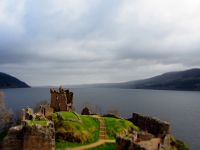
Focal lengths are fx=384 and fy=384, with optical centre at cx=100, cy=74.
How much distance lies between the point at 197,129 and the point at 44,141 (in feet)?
334

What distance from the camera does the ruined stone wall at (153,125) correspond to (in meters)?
49.2

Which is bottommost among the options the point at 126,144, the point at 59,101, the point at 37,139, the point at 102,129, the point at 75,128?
the point at 126,144

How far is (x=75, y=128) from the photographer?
4412 centimetres

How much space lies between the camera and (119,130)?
152ft

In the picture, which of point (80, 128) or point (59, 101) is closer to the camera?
point (80, 128)

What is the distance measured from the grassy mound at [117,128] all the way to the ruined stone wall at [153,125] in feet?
9.61

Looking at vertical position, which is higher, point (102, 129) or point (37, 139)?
point (37, 139)

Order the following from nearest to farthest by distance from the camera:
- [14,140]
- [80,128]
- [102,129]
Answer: [14,140]
[80,128]
[102,129]

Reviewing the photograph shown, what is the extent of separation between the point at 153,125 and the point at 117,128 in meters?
6.03

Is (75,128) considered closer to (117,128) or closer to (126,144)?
(117,128)

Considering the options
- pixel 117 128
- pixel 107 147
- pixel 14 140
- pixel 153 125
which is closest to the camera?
pixel 14 140

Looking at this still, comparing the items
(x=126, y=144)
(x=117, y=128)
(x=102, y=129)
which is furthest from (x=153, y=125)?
(x=126, y=144)

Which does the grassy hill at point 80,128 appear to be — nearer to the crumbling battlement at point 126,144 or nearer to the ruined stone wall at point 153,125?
the ruined stone wall at point 153,125

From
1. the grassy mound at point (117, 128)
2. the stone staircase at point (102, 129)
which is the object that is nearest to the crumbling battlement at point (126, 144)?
the stone staircase at point (102, 129)
